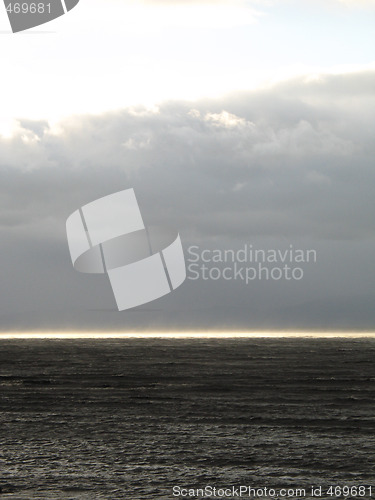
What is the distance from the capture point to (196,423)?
6131cm

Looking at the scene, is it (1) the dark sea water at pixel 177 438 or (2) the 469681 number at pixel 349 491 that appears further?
(1) the dark sea water at pixel 177 438

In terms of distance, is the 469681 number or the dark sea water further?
the dark sea water

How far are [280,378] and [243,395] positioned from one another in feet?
106

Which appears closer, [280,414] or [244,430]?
[244,430]

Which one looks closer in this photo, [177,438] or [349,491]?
[349,491]

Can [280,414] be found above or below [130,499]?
below

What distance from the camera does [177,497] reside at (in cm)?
3369

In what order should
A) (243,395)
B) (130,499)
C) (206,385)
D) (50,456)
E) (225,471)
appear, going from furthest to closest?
(206,385), (243,395), (50,456), (225,471), (130,499)

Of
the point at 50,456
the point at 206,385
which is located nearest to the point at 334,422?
the point at 50,456

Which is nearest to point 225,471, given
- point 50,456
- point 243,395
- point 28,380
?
point 50,456

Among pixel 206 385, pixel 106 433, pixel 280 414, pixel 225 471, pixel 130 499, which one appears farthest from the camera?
pixel 206 385

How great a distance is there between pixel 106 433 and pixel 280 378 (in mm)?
68568

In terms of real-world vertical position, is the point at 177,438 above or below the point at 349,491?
below

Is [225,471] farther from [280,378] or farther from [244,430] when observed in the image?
[280,378]
